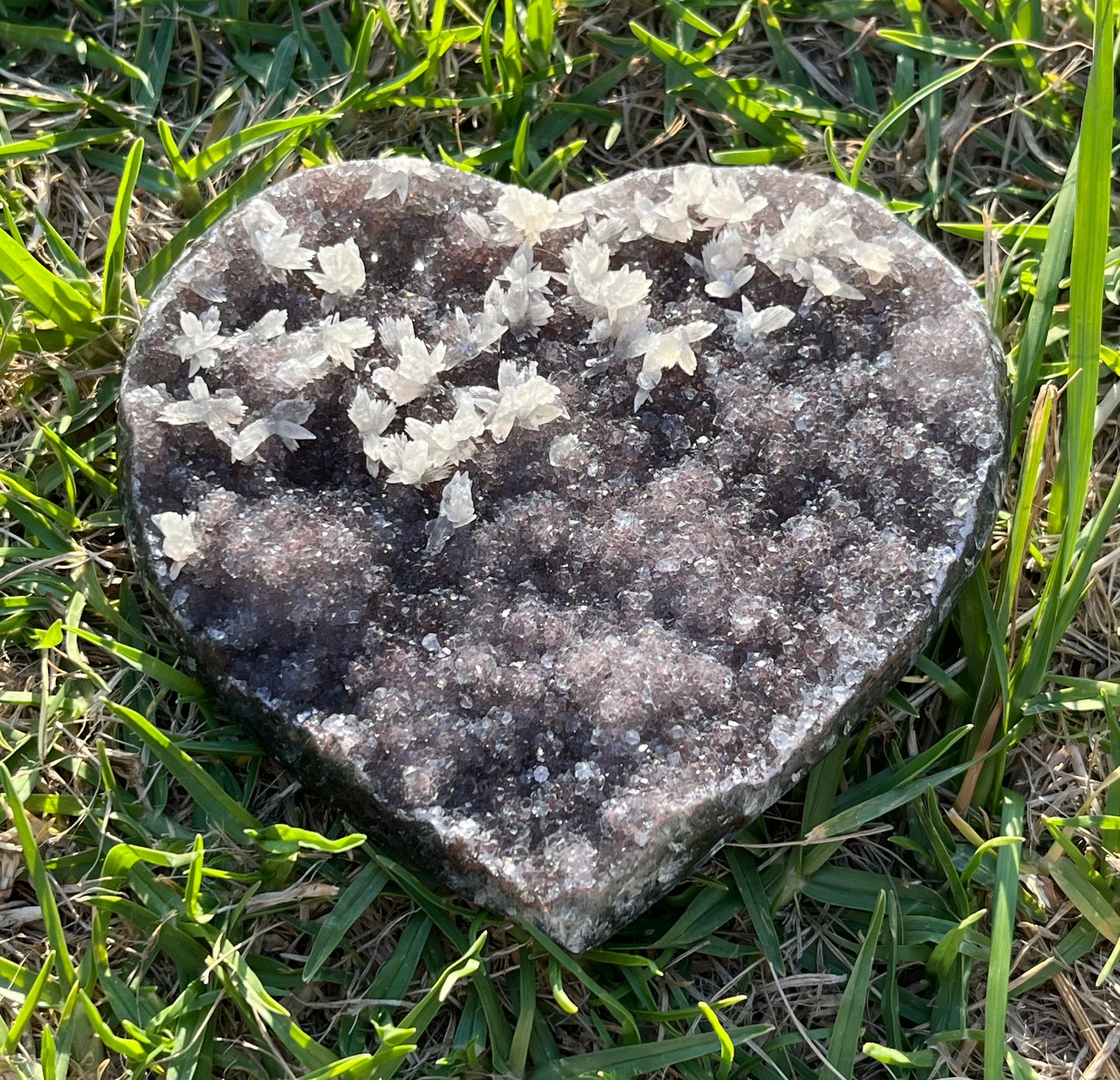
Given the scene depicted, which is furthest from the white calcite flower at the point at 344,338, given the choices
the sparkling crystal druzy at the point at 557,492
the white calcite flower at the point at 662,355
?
the white calcite flower at the point at 662,355

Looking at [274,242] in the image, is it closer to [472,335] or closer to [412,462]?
[472,335]

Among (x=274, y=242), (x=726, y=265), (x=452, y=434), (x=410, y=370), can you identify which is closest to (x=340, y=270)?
(x=274, y=242)

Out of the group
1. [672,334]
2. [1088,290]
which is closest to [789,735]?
[672,334]

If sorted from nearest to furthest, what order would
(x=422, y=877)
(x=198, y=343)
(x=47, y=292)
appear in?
(x=422, y=877), (x=198, y=343), (x=47, y=292)

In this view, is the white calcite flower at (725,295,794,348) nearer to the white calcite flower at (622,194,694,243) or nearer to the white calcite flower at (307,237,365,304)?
the white calcite flower at (622,194,694,243)

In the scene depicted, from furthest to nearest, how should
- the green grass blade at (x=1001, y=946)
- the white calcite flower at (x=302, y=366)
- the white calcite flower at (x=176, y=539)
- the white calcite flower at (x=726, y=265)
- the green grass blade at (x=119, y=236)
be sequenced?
the green grass blade at (x=119, y=236)
the white calcite flower at (x=726, y=265)
the white calcite flower at (x=302, y=366)
the white calcite flower at (x=176, y=539)
the green grass blade at (x=1001, y=946)

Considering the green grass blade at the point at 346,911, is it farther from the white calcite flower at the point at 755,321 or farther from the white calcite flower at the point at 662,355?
the white calcite flower at the point at 755,321

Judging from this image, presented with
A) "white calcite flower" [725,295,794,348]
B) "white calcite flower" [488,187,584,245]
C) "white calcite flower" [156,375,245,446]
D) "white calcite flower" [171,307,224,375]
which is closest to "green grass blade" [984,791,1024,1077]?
"white calcite flower" [725,295,794,348]
